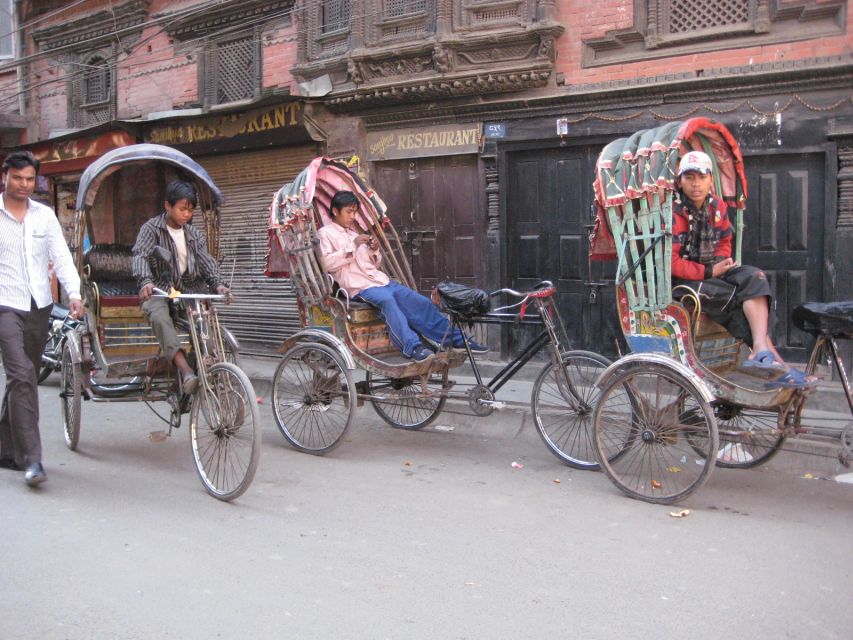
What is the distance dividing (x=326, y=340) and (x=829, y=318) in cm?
348

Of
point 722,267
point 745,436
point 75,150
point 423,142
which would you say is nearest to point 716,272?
point 722,267

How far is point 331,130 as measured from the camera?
37.7 feet

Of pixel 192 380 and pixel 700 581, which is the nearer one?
pixel 700 581

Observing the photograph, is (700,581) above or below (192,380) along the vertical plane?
below

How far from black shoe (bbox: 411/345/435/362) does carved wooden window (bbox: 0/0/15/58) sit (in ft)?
47.8

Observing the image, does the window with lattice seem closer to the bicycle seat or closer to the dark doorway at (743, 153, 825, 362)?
the dark doorway at (743, 153, 825, 362)

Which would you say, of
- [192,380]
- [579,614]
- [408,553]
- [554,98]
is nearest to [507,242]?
[554,98]

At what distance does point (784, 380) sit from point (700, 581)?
1466 mm

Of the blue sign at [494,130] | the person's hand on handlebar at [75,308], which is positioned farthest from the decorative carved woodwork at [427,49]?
the person's hand on handlebar at [75,308]

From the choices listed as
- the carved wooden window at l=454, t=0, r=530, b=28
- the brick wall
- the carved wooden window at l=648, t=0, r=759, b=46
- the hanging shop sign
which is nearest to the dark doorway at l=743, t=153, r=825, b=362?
the brick wall

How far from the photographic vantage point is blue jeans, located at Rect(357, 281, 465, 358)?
6.29 meters

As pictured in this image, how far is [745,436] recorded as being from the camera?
4758 mm

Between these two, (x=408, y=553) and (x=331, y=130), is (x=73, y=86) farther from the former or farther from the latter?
(x=408, y=553)

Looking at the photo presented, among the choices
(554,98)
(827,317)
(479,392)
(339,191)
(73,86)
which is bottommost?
(479,392)
